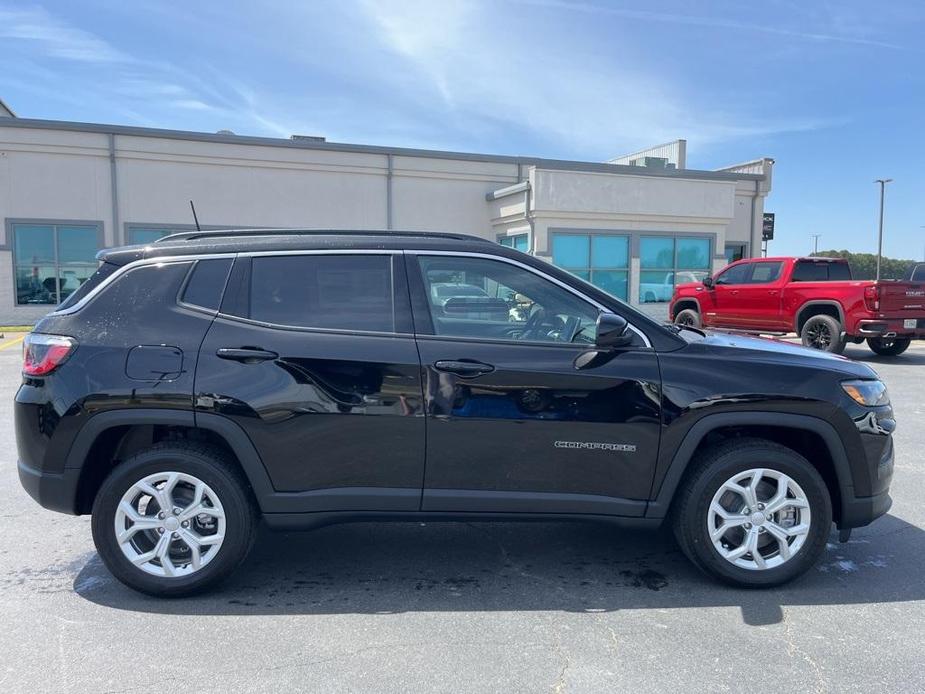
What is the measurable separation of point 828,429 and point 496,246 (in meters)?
2.01

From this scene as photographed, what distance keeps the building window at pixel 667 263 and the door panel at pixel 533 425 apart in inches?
738

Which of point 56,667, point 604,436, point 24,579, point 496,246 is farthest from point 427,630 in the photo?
point 24,579

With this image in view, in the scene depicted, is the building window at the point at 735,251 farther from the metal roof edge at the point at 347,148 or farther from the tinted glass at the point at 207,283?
the tinted glass at the point at 207,283

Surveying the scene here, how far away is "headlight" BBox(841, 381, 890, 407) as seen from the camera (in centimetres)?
387

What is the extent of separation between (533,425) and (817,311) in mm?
11712

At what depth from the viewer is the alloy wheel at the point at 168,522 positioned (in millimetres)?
3707

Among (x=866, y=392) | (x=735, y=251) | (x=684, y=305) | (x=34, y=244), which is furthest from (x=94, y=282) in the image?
(x=735, y=251)

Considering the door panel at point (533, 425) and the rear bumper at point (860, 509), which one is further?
the rear bumper at point (860, 509)

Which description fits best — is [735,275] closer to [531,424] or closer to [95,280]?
[531,424]

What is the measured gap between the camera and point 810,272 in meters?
14.1

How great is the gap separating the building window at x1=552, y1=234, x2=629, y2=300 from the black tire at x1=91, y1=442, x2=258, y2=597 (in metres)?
17.8

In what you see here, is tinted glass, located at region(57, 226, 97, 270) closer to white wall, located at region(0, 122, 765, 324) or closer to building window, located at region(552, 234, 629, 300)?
white wall, located at region(0, 122, 765, 324)

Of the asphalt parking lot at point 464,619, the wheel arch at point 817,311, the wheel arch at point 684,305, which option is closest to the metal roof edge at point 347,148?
the wheel arch at point 684,305

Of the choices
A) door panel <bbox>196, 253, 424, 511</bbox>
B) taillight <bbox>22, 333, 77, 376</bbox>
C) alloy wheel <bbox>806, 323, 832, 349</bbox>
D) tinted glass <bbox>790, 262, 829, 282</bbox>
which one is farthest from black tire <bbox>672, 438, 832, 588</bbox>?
tinted glass <bbox>790, 262, 829, 282</bbox>
